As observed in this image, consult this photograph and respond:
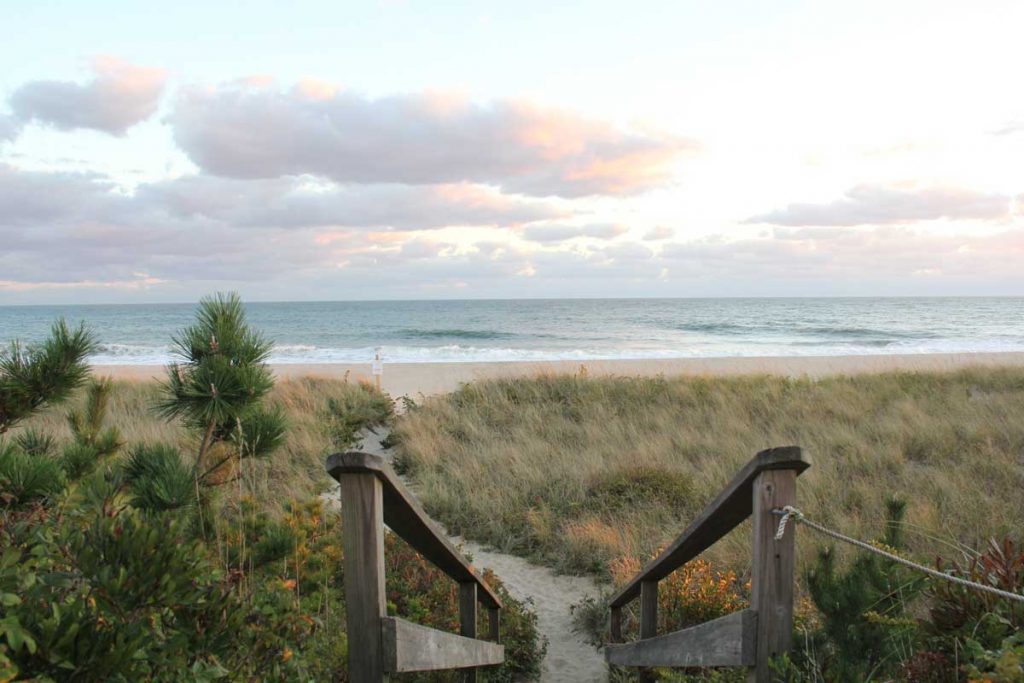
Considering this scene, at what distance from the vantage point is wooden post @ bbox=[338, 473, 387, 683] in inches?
76.0

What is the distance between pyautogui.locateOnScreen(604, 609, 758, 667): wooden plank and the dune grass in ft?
6.84

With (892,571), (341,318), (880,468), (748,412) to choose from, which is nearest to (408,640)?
(892,571)

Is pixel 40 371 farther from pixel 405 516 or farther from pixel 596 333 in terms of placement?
pixel 596 333

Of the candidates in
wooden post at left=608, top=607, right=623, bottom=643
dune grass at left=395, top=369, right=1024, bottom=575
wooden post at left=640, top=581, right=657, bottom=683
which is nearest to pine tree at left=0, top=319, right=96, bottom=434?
wooden post at left=640, top=581, right=657, bottom=683

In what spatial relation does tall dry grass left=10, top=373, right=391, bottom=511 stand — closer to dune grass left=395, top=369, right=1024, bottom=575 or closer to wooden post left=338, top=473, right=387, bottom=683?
dune grass left=395, top=369, right=1024, bottom=575

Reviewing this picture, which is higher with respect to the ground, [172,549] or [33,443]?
[172,549]

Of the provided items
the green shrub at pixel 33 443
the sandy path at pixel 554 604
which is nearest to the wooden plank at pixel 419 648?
the sandy path at pixel 554 604

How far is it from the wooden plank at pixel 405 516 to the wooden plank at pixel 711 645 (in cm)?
83

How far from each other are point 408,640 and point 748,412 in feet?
32.8

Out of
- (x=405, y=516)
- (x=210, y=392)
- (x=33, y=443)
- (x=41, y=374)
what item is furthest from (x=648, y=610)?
(x=33, y=443)

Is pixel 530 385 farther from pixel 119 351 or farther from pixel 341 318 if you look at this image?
pixel 341 318

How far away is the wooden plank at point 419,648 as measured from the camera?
1950 millimetres

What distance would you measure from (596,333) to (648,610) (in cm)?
4469

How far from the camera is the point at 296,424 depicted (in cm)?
1044
